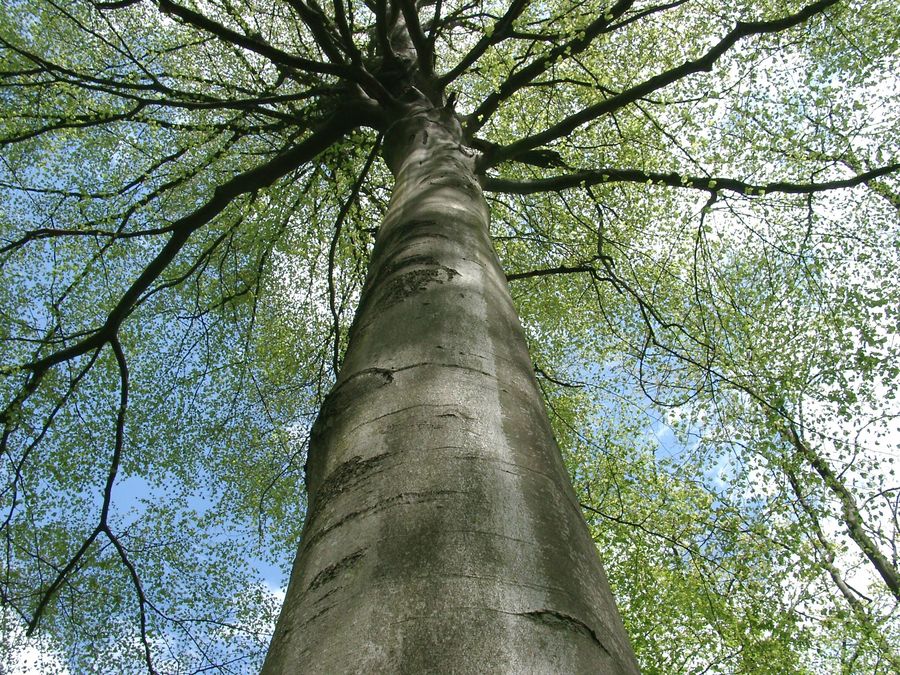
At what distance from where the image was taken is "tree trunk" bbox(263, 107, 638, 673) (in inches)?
32.6

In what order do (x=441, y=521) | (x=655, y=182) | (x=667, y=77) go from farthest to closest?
(x=655, y=182) < (x=667, y=77) < (x=441, y=521)

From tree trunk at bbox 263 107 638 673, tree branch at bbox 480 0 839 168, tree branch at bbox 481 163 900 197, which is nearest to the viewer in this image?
tree trunk at bbox 263 107 638 673

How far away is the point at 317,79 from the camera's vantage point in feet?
20.4

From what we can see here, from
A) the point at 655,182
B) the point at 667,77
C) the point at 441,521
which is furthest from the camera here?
the point at 655,182

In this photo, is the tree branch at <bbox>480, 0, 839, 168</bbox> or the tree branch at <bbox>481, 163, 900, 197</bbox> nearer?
the tree branch at <bbox>480, 0, 839, 168</bbox>

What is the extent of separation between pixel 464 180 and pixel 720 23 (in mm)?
5304

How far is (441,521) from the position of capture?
39.9 inches

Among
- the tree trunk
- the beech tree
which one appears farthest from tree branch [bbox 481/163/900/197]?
the tree trunk

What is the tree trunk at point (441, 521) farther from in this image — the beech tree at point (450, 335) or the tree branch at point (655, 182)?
the tree branch at point (655, 182)

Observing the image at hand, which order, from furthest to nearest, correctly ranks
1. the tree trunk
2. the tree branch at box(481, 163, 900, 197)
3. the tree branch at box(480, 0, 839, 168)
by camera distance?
the tree branch at box(481, 163, 900, 197) < the tree branch at box(480, 0, 839, 168) < the tree trunk

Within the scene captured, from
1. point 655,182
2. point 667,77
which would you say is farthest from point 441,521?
point 655,182

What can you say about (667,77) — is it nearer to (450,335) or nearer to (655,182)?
(655,182)

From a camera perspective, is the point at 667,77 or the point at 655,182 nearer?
the point at 667,77

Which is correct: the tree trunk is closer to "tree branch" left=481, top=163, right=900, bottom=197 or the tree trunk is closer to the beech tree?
the beech tree
